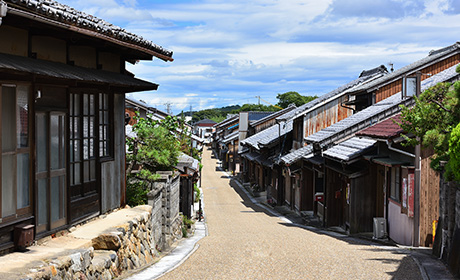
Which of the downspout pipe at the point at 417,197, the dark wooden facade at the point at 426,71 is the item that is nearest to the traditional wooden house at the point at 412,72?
the dark wooden facade at the point at 426,71

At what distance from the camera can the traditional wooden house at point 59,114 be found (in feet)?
27.4

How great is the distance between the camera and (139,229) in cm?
1227

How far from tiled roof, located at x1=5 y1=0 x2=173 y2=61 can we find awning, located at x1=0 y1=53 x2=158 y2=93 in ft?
2.56

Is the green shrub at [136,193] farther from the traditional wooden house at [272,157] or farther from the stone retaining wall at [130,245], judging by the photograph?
the traditional wooden house at [272,157]

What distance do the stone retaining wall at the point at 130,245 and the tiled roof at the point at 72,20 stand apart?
3.60 m

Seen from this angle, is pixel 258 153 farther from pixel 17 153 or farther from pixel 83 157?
pixel 17 153

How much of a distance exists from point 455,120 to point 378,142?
733cm

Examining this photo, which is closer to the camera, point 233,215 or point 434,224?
point 434,224

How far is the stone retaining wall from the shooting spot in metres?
7.96

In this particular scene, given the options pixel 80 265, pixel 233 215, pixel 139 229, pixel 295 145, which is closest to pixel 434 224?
pixel 139 229

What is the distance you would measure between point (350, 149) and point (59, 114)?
581 inches

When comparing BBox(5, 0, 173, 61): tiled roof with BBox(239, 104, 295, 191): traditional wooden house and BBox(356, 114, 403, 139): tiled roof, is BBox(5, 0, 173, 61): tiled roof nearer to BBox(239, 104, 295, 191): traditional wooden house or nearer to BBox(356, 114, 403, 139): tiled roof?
BBox(356, 114, 403, 139): tiled roof

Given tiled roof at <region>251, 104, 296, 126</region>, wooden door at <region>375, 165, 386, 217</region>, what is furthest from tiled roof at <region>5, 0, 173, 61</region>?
tiled roof at <region>251, 104, 296, 126</region>

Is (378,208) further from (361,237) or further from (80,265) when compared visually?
(80,265)
